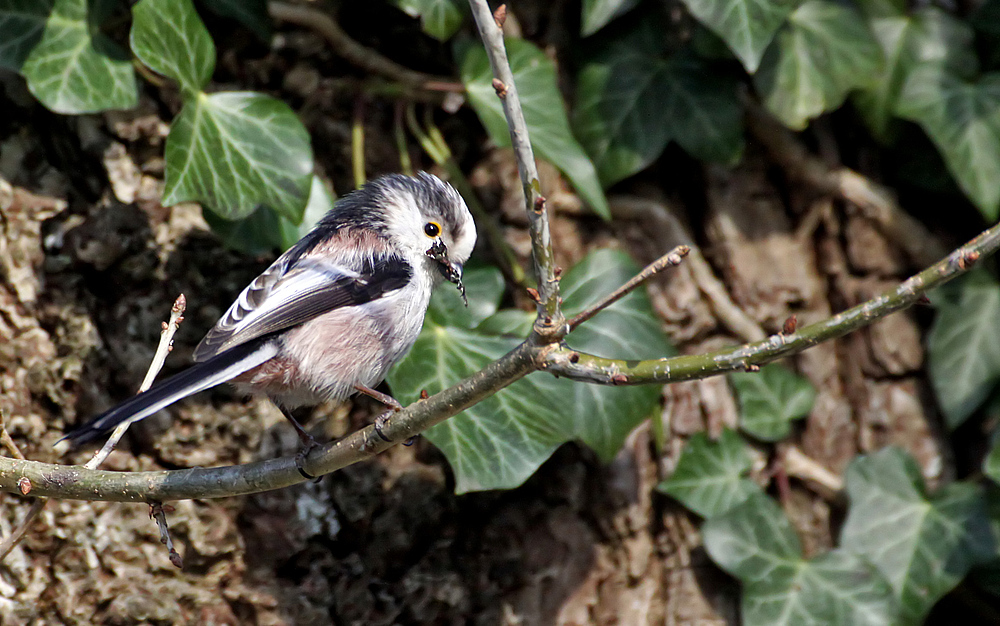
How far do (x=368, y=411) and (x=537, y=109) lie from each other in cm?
124

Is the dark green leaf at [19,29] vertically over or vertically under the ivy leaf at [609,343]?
over

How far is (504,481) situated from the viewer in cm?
263

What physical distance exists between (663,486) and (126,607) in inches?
72.2

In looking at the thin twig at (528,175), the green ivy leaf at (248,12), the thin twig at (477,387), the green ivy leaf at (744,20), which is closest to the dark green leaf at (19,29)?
the green ivy leaf at (248,12)

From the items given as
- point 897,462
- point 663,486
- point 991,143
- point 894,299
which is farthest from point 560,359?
point 991,143

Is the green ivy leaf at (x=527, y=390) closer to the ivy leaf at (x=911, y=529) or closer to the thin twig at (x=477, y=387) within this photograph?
the thin twig at (x=477, y=387)

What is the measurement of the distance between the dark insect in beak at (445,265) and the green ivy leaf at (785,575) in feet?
4.25

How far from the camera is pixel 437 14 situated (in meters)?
3.01

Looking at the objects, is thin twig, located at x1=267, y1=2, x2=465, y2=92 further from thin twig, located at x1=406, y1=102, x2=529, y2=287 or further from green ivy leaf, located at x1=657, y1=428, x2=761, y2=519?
green ivy leaf, located at x1=657, y1=428, x2=761, y2=519

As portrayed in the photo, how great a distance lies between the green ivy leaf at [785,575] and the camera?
9.96ft

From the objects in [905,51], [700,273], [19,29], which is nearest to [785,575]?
[700,273]

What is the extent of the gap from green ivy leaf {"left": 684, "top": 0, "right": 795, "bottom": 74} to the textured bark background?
2.25 feet

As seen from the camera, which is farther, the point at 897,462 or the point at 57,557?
the point at 897,462

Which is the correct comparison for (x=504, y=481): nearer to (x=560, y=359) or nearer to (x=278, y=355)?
(x=278, y=355)
